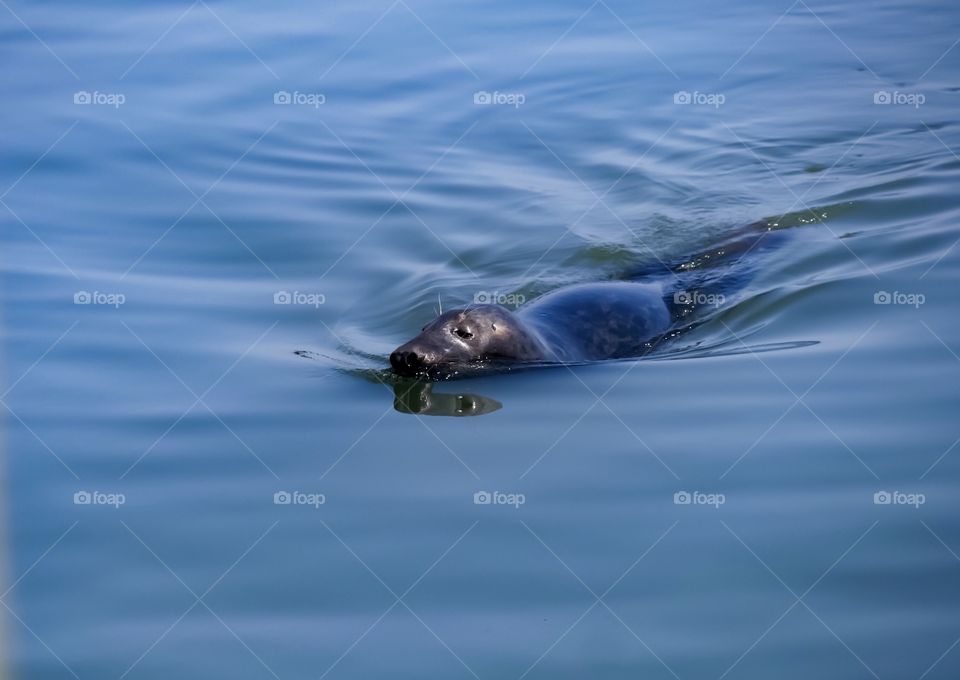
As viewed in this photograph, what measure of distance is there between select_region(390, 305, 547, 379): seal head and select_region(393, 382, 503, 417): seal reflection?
0.18 m

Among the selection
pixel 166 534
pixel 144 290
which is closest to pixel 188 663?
pixel 166 534

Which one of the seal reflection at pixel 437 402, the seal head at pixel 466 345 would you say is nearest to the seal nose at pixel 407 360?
the seal head at pixel 466 345

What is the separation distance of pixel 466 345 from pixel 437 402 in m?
0.64

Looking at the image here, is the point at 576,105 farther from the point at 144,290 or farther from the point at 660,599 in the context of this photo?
the point at 660,599

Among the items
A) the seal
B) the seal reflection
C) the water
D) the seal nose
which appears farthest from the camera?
the seal

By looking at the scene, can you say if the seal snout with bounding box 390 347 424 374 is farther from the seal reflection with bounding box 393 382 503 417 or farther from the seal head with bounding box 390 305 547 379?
the seal reflection with bounding box 393 382 503 417

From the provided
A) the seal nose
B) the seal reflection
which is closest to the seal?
the seal nose

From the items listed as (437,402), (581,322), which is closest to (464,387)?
(437,402)

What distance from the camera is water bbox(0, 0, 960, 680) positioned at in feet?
19.3

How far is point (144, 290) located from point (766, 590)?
571 centimetres

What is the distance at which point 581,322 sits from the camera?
384 inches

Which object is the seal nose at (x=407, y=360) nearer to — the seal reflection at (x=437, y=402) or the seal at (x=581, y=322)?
the seal at (x=581, y=322)

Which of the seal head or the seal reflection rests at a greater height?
the seal head

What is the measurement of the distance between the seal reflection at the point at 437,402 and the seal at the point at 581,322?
226mm
